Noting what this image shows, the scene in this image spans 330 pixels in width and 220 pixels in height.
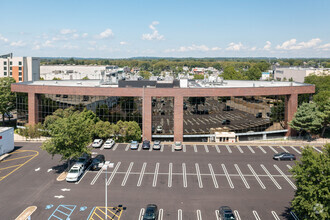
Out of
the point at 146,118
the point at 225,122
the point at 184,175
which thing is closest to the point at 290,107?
the point at 225,122

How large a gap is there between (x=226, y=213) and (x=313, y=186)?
7933mm

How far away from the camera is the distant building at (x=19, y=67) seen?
122 meters

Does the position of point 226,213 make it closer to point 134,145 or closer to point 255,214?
point 255,214

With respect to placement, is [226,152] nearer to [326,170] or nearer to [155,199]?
[155,199]

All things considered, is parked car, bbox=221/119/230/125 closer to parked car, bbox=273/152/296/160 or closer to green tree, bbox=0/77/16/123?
parked car, bbox=273/152/296/160

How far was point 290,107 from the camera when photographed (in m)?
60.9

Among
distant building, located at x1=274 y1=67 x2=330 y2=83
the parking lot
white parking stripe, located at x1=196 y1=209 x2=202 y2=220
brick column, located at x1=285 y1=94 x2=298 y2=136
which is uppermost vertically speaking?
distant building, located at x1=274 y1=67 x2=330 y2=83

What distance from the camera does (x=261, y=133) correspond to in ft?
198

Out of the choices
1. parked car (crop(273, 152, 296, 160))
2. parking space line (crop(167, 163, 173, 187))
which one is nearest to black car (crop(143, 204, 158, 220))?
parking space line (crop(167, 163, 173, 187))

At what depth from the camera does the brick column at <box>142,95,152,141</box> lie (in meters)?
55.5

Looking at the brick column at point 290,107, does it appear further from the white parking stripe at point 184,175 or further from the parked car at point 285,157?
the white parking stripe at point 184,175

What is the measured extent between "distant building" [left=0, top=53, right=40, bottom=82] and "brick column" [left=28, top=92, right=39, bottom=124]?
6694cm

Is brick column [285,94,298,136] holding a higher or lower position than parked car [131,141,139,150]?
higher

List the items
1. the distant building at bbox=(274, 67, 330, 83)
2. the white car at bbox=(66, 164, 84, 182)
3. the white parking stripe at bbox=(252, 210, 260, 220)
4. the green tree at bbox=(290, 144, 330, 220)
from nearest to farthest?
the green tree at bbox=(290, 144, 330, 220) → the white parking stripe at bbox=(252, 210, 260, 220) → the white car at bbox=(66, 164, 84, 182) → the distant building at bbox=(274, 67, 330, 83)
